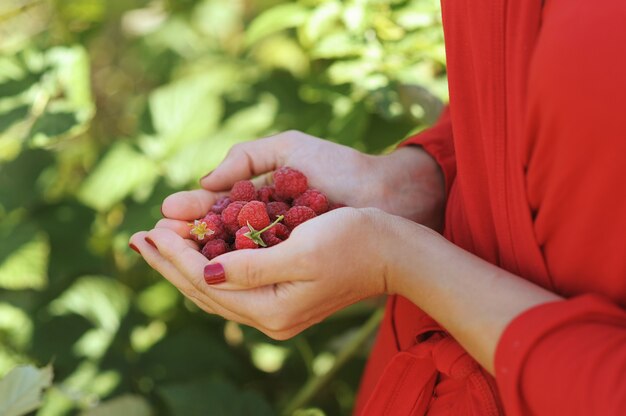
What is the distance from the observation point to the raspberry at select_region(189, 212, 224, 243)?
3.28ft

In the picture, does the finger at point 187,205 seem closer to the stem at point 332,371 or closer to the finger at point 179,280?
the finger at point 179,280

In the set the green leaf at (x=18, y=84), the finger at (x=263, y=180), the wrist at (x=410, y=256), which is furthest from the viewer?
the green leaf at (x=18, y=84)

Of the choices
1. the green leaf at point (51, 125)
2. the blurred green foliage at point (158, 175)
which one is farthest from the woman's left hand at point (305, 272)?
the green leaf at point (51, 125)

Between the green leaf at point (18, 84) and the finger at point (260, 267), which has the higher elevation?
the green leaf at point (18, 84)

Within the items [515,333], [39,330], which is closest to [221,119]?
[39,330]

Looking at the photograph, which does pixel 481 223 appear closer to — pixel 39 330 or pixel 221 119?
pixel 221 119

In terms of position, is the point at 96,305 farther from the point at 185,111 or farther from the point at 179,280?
the point at 179,280

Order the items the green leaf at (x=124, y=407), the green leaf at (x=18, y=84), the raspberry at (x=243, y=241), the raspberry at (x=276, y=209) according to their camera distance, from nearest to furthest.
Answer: the raspberry at (x=243, y=241), the raspberry at (x=276, y=209), the green leaf at (x=124, y=407), the green leaf at (x=18, y=84)

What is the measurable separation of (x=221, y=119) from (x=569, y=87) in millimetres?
1160

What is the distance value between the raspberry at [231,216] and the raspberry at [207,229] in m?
0.01

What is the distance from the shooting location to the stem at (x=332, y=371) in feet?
5.12

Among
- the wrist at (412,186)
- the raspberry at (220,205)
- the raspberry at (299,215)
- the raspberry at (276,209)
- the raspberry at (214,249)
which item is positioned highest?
the raspberry at (214,249)

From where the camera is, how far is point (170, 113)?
1.69m

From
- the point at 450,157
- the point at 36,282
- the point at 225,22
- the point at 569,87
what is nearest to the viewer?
the point at 569,87
